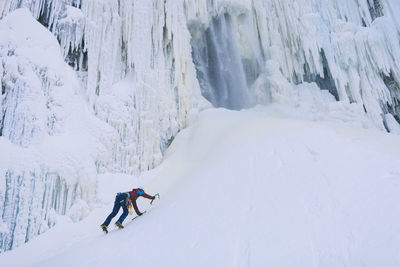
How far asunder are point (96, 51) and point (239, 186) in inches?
272

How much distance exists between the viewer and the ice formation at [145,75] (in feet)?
22.7

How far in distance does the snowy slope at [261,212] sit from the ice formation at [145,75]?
1.04m

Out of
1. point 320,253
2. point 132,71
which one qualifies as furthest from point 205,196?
point 132,71

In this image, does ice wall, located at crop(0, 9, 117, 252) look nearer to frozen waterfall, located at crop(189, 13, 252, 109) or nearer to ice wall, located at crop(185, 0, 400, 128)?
ice wall, located at crop(185, 0, 400, 128)

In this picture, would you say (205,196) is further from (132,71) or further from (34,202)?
(132,71)

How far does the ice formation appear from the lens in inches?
272

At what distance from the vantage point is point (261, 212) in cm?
498

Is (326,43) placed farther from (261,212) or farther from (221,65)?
(261,212)

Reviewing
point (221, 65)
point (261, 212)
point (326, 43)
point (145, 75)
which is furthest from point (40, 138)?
point (326, 43)

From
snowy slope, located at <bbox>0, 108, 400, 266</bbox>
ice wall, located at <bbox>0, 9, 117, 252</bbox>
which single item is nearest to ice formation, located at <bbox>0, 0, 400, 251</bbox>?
ice wall, located at <bbox>0, 9, 117, 252</bbox>

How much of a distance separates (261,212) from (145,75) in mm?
7310

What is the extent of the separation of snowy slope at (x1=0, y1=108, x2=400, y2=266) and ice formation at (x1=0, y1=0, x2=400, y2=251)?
3.42 feet

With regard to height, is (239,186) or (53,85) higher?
(53,85)

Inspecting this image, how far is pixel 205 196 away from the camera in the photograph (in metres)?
6.34
